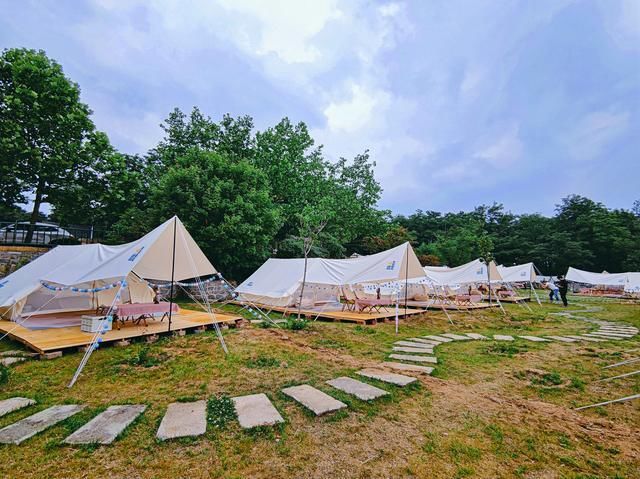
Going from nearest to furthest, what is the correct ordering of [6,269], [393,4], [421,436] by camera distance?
[421,436]
[393,4]
[6,269]

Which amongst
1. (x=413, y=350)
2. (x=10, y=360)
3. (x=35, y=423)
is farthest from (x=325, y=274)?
(x=35, y=423)

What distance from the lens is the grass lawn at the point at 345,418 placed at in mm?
2264

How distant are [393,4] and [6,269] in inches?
631

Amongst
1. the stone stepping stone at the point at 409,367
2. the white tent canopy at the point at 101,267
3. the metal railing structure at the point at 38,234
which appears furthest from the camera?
the metal railing structure at the point at 38,234

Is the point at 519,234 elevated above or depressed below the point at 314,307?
above

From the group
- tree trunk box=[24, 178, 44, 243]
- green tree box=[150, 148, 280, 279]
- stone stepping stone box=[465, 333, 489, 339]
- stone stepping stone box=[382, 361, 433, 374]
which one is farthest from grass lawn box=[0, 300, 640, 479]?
tree trunk box=[24, 178, 44, 243]

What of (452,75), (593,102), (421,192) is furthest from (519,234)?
(452,75)

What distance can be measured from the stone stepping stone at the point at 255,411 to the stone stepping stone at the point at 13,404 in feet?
7.21

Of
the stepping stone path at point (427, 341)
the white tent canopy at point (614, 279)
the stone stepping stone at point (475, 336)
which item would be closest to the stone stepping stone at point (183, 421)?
the stepping stone path at point (427, 341)

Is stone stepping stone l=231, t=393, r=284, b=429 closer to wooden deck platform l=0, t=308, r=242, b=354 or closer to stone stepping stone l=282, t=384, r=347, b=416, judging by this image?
stone stepping stone l=282, t=384, r=347, b=416

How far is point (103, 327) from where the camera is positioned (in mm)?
4965

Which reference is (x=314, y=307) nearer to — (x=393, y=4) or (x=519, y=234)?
(x=393, y=4)

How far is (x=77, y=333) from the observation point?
6.46 m

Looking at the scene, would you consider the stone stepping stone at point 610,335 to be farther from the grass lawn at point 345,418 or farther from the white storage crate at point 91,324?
the white storage crate at point 91,324
